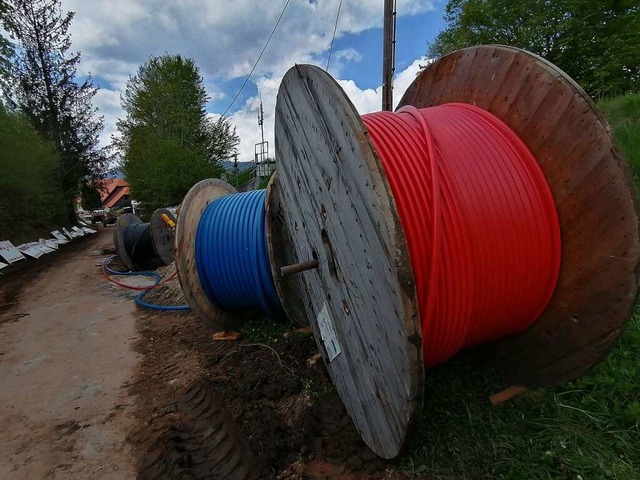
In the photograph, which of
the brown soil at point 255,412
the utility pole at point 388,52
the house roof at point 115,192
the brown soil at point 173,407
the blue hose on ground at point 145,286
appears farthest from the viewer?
the house roof at point 115,192

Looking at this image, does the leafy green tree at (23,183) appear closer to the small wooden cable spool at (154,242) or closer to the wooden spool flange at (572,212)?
the small wooden cable spool at (154,242)

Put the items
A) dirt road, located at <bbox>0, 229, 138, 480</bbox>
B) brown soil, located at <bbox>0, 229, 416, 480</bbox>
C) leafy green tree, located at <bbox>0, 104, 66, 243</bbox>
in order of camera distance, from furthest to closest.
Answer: leafy green tree, located at <bbox>0, 104, 66, 243</bbox> → dirt road, located at <bbox>0, 229, 138, 480</bbox> → brown soil, located at <bbox>0, 229, 416, 480</bbox>

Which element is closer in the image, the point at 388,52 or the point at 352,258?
the point at 352,258

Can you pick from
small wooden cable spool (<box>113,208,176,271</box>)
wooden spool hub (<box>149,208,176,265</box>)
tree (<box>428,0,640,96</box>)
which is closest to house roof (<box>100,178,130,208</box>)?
small wooden cable spool (<box>113,208,176,271</box>)

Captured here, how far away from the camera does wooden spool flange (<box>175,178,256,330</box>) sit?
14.1 ft

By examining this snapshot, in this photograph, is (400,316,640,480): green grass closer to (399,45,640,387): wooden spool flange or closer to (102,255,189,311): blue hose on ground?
(399,45,640,387): wooden spool flange

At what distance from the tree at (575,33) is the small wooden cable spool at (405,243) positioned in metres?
11.5

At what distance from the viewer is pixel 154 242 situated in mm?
9312

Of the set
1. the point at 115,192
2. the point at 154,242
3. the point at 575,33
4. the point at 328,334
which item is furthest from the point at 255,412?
the point at 115,192

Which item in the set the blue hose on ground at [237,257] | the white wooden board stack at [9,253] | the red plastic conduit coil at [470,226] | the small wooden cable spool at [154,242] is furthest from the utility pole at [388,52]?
the white wooden board stack at [9,253]

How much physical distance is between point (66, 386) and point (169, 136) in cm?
2305

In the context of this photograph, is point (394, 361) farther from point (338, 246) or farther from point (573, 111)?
point (573, 111)

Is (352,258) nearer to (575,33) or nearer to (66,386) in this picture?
(66,386)

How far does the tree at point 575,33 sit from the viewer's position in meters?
11.3
